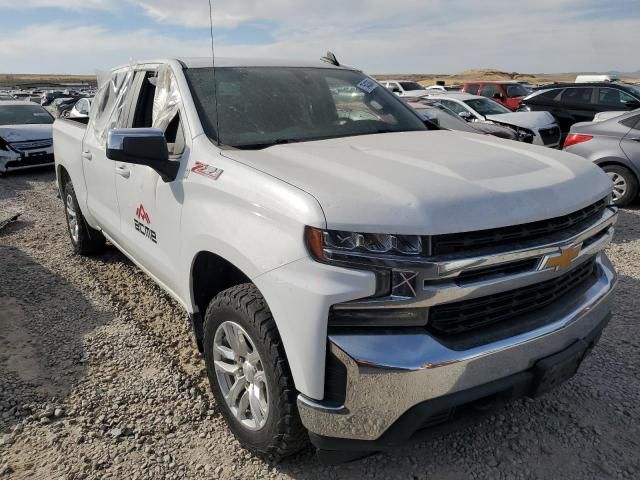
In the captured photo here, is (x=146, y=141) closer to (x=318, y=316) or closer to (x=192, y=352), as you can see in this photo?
(x=318, y=316)

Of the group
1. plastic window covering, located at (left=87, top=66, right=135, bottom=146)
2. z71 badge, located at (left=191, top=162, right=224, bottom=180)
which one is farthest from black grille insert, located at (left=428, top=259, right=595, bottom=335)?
plastic window covering, located at (left=87, top=66, right=135, bottom=146)

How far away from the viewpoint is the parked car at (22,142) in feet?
35.8

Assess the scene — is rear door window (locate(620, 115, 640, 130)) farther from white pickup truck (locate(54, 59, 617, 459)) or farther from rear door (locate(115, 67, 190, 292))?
rear door (locate(115, 67, 190, 292))

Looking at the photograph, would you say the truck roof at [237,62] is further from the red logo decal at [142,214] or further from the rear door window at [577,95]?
the rear door window at [577,95]

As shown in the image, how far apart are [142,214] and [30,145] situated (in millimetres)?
9603

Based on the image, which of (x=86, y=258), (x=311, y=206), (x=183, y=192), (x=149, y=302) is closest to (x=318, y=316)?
(x=311, y=206)

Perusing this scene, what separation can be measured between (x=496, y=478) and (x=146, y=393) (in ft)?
6.42

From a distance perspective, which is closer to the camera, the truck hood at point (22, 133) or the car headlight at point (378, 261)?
the car headlight at point (378, 261)

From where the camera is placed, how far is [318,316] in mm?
1880

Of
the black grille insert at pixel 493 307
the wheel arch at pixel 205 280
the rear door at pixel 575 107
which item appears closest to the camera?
the black grille insert at pixel 493 307

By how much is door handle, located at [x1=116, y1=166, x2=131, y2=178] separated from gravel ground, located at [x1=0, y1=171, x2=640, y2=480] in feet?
3.80

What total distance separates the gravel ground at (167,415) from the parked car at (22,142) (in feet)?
25.4

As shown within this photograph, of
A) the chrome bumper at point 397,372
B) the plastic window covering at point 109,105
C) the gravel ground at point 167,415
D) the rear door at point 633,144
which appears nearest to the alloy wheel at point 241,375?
the gravel ground at point 167,415

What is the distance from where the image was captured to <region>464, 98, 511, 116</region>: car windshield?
40.7 feet
